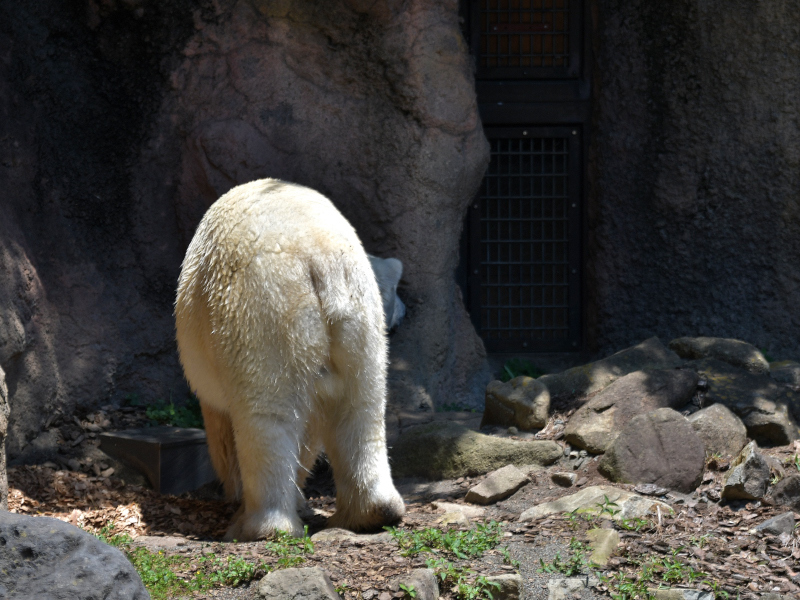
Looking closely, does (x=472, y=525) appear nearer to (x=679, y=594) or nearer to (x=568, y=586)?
(x=568, y=586)

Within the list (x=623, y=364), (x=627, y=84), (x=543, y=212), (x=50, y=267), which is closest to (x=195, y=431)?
(x=50, y=267)

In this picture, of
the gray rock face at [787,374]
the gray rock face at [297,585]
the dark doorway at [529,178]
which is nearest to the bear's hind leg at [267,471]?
the gray rock face at [297,585]

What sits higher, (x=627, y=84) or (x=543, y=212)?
(x=627, y=84)

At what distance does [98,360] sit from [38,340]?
526mm

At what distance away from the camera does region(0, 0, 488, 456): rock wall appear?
6215 millimetres

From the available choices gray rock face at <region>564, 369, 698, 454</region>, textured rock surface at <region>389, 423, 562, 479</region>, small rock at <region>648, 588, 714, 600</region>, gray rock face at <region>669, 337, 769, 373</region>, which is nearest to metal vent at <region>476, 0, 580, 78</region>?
gray rock face at <region>669, 337, 769, 373</region>

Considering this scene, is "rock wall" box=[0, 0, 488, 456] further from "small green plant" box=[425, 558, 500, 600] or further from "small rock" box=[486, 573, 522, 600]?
"small rock" box=[486, 573, 522, 600]

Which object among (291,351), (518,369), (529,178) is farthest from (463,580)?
(529,178)

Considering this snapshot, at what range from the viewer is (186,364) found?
453cm

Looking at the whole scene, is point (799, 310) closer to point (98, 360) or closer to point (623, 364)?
point (623, 364)

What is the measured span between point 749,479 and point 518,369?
3.46 metres

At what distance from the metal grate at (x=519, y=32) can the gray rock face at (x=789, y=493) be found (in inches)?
184

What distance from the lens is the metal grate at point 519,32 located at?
25.0ft

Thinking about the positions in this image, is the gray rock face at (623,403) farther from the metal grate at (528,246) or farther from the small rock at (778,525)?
the metal grate at (528,246)
